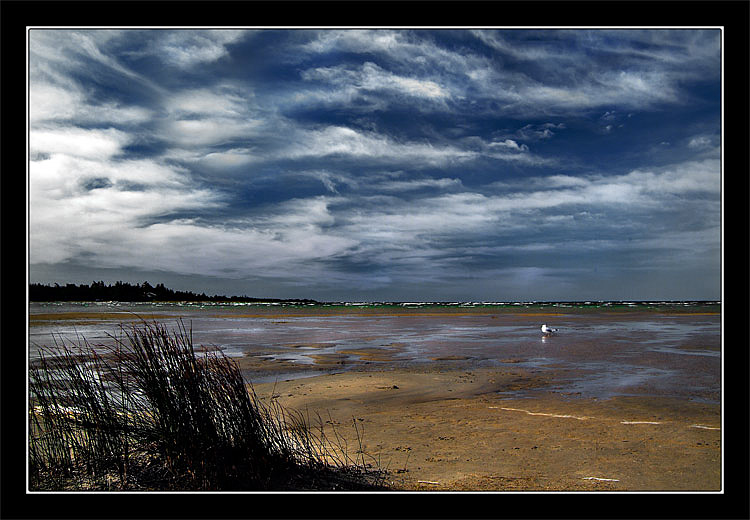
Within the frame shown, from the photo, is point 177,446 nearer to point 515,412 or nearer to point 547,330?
point 515,412

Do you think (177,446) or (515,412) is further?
(515,412)

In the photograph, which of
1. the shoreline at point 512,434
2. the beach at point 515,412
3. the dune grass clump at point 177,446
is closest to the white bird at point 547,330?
the beach at point 515,412

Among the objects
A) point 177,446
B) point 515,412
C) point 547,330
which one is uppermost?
point 177,446

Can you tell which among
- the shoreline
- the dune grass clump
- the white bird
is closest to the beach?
the shoreline

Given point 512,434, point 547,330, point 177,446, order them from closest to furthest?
point 177,446, point 512,434, point 547,330

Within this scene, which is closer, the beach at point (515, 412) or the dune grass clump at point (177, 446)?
the dune grass clump at point (177, 446)

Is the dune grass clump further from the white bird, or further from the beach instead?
the white bird

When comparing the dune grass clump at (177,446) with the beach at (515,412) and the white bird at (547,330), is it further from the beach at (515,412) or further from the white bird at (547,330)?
the white bird at (547,330)

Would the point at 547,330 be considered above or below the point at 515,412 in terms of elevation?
below

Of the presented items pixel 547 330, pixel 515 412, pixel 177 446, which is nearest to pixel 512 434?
pixel 515 412
